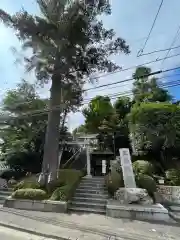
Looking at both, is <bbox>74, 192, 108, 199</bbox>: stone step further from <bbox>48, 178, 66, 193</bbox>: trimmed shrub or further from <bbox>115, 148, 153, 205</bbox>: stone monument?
<bbox>48, 178, 66, 193</bbox>: trimmed shrub

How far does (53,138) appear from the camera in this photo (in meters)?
11.4

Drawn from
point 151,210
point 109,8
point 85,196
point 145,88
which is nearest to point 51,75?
point 109,8

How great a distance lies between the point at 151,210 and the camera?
755 cm

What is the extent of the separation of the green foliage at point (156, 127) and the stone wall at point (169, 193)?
9.77 ft

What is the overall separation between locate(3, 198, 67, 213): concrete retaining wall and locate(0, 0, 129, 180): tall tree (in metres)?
2.12

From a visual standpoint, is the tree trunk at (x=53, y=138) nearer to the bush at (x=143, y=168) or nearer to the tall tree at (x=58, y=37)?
the tall tree at (x=58, y=37)

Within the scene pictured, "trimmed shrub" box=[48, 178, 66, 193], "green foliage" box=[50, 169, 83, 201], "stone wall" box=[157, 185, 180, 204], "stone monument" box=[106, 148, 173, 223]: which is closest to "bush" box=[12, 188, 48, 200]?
"green foliage" box=[50, 169, 83, 201]

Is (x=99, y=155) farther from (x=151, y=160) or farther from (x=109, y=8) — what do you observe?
(x=109, y=8)

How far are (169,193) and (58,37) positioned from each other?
9.55 m

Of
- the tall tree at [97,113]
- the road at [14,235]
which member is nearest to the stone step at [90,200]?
the road at [14,235]

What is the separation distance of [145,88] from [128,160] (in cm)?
1279

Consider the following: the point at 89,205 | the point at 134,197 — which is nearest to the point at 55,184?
the point at 89,205

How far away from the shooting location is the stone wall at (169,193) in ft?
31.1

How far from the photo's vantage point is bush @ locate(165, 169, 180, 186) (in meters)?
10.3
